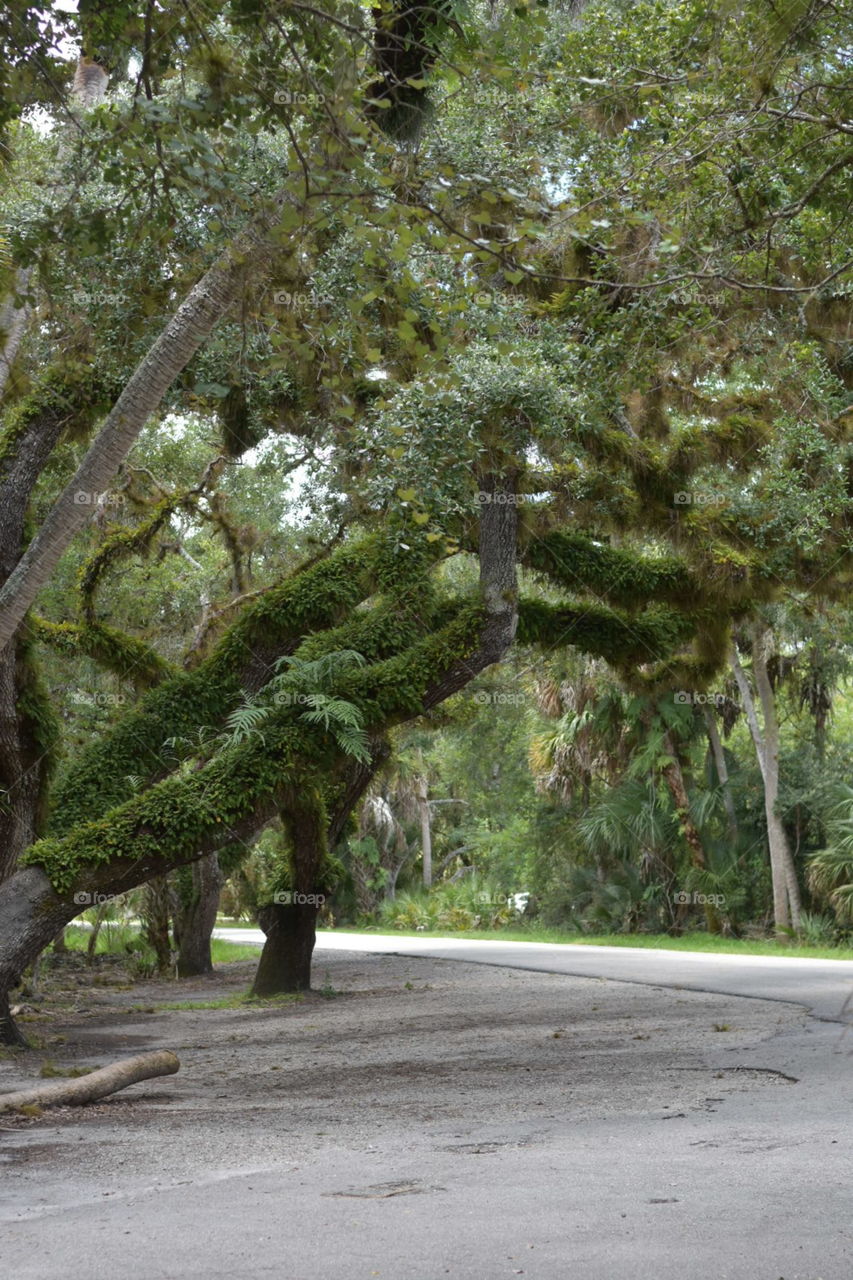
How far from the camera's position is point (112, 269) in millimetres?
10977

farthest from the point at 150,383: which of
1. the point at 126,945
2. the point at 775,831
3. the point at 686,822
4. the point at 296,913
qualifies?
the point at 686,822

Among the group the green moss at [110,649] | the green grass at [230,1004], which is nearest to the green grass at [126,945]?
the green grass at [230,1004]

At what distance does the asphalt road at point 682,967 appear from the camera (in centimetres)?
1348

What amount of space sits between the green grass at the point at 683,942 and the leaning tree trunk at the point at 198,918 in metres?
8.33

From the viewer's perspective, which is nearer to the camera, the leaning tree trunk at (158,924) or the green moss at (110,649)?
the green moss at (110,649)

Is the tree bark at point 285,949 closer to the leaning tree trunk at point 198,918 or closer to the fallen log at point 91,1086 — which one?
the leaning tree trunk at point 198,918

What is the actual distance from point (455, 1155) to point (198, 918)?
15348 millimetres

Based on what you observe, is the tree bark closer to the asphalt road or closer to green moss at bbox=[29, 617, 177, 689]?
green moss at bbox=[29, 617, 177, 689]

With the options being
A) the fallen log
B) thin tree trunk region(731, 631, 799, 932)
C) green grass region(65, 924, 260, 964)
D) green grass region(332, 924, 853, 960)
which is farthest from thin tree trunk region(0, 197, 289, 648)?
thin tree trunk region(731, 631, 799, 932)

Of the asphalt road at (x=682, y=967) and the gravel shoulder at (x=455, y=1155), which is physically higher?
the asphalt road at (x=682, y=967)

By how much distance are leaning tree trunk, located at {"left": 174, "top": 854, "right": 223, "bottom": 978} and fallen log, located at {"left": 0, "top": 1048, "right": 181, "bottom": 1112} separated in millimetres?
11574

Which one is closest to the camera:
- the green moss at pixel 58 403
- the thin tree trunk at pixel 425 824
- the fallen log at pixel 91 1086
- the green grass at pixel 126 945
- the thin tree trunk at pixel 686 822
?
the fallen log at pixel 91 1086

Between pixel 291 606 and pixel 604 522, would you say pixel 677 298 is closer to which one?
pixel 604 522

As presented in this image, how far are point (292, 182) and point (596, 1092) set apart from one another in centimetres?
561
